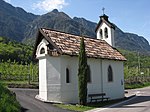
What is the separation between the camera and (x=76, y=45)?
26.3m

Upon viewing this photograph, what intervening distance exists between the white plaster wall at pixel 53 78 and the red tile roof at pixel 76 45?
125cm

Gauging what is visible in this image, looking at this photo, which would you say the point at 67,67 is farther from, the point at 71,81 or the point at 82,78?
the point at 82,78

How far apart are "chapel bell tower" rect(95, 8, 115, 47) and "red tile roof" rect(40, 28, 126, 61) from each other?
48.8 inches

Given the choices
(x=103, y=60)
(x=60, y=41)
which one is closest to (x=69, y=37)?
(x=60, y=41)

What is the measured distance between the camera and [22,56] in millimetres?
72438

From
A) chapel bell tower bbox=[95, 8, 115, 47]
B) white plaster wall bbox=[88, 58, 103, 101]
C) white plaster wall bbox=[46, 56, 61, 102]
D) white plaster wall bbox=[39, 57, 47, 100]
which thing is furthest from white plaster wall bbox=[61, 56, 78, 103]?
chapel bell tower bbox=[95, 8, 115, 47]

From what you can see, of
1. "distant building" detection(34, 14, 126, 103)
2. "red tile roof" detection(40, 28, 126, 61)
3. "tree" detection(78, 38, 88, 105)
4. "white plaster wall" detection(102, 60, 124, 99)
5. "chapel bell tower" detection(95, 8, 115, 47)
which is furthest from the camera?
"chapel bell tower" detection(95, 8, 115, 47)

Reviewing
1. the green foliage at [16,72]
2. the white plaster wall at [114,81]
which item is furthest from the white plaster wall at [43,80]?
the green foliage at [16,72]

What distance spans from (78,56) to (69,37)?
3.40 meters

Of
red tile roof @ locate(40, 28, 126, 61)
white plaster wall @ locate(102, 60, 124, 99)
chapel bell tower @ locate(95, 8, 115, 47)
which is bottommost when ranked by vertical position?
white plaster wall @ locate(102, 60, 124, 99)

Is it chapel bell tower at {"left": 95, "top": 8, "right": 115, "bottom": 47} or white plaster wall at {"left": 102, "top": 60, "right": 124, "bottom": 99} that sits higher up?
chapel bell tower at {"left": 95, "top": 8, "right": 115, "bottom": 47}

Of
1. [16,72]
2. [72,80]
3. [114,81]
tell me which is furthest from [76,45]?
[16,72]

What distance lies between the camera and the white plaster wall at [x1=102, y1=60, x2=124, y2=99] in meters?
28.3

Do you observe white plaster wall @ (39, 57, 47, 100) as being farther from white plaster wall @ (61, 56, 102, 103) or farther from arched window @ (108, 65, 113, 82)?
arched window @ (108, 65, 113, 82)
